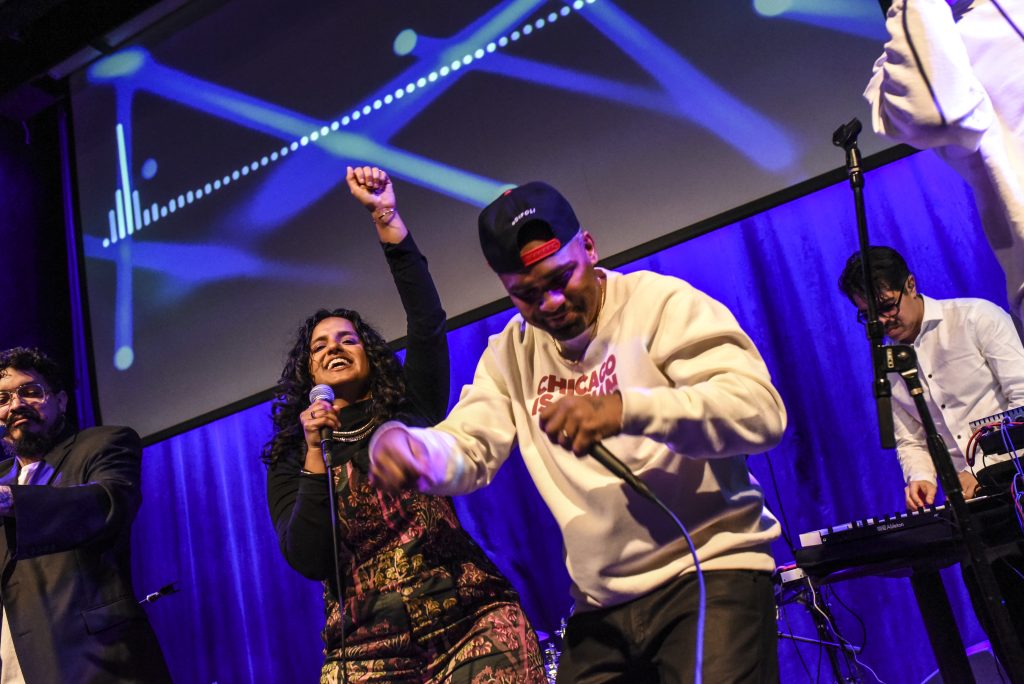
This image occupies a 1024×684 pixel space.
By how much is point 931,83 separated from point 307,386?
2199 mm

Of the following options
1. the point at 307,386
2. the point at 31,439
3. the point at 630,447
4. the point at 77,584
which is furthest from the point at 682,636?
the point at 31,439

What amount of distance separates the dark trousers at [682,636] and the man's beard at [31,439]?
2882 mm

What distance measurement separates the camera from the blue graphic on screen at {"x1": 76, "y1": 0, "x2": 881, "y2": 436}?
4973mm

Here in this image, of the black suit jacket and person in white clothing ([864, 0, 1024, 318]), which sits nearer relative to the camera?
person in white clothing ([864, 0, 1024, 318])

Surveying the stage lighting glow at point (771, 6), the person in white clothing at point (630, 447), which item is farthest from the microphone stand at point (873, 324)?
the stage lighting glow at point (771, 6)

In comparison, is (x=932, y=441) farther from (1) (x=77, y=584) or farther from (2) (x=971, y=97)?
(1) (x=77, y=584)

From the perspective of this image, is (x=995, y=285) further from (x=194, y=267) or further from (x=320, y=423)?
(x=194, y=267)

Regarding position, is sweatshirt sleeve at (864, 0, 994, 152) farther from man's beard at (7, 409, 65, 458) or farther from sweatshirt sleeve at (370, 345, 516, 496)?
man's beard at (7, 409, 65, 458)

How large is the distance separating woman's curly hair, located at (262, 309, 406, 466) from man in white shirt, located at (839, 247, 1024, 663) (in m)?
1.98

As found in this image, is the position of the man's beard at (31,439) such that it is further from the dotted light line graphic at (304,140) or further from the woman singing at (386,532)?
the dotted light line graphic at (304,140)

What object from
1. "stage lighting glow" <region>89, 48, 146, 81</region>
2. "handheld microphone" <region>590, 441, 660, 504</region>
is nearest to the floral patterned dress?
"handheld microphone" <region>590, 441, 660, 504</region>

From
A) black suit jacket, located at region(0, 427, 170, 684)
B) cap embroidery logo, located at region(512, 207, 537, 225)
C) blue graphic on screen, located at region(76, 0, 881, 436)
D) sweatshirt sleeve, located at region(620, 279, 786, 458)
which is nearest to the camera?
sweatshirt sleeve, located at region(620, 279, 786, 458)

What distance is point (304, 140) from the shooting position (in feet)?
19.7

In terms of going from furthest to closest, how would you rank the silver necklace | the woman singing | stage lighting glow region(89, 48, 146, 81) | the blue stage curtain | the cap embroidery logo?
stage lighting glow region(89, 48, 146, 81), the blue stage curtain, the silver necklace, the woman singing, the cap embroidery logo
